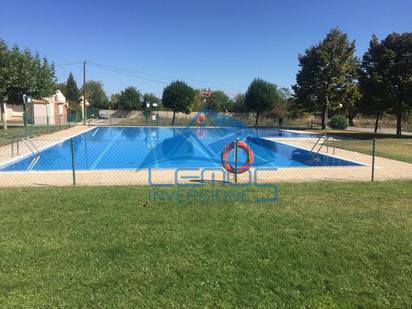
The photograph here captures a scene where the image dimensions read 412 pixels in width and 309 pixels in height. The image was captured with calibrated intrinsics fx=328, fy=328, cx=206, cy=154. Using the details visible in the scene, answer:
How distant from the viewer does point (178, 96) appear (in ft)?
142

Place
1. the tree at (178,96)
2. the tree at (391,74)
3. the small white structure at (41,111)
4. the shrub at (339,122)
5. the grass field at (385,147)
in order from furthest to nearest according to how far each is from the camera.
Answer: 1. the tree at (178,96)
2. the small white structure at (41,111)
3. the shrub at (339,122)
4. the tree at (391,74)
5. the grass field at (385,147)

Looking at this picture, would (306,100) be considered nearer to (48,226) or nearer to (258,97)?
(258,97)

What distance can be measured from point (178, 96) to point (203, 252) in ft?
131

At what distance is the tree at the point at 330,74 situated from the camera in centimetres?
3462

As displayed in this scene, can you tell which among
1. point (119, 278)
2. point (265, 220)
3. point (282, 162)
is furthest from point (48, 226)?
point (282, 162)

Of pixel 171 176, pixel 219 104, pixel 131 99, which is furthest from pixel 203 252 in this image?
pixel 219 104

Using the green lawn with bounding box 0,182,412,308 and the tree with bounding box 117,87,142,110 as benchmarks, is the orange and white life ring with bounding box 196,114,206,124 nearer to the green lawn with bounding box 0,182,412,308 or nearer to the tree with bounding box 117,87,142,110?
the tree with bounding box 117,87,142,110

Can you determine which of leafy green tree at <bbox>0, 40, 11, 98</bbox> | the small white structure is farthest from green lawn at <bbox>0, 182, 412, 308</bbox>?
the small white structure

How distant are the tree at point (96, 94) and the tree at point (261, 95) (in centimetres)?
3991

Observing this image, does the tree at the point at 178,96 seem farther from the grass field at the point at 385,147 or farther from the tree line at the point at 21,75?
the grass field at the point at 385,147

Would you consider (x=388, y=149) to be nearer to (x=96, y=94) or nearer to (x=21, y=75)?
(x=21, y=75)

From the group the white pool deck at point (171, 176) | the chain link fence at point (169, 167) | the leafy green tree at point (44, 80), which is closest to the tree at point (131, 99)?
the leafy green tree at point (44, 80)

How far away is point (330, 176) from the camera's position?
9.80 m

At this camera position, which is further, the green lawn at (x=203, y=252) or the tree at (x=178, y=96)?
the tree at (x=178, y=96)
